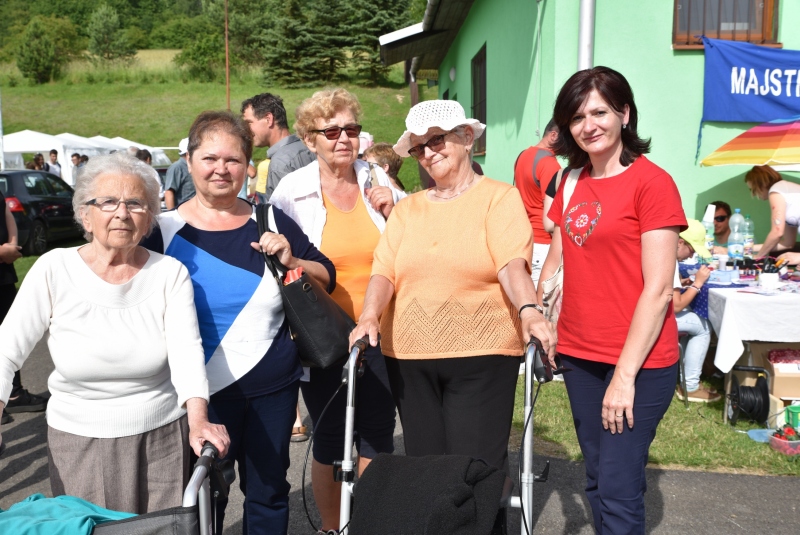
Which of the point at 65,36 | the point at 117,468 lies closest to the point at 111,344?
the point at 117,468

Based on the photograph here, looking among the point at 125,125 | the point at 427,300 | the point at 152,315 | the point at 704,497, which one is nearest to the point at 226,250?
the point at 152,315

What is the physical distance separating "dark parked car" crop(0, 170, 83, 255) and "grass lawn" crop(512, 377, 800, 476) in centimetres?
1155

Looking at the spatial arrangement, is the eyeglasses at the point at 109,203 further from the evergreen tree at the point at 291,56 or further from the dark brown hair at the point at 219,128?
the evergreen tree at the point at 291,56

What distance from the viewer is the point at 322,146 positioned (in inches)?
128

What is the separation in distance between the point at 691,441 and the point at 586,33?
3.98 meters

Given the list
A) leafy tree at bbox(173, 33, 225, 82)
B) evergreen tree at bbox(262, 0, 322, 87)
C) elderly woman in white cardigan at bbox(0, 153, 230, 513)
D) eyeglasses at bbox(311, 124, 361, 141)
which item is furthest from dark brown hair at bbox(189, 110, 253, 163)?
leafy tree at bbox(173, 33, 225, 82)

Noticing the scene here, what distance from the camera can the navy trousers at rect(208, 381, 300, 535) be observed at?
2734 mm

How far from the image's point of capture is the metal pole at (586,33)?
22.3ft

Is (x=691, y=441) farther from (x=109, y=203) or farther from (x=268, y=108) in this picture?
(x=109, y=203)

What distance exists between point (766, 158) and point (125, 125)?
1411 inches

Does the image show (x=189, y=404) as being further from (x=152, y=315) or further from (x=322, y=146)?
(x=322, y=146)

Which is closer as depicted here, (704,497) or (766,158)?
(704,497)

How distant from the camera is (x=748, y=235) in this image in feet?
22.3

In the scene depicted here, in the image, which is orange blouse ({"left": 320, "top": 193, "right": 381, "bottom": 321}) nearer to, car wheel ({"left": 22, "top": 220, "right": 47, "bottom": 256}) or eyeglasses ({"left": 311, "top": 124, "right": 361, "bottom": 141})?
eyeglasses ({"left": 311, "top": 124, "right": 361, "bottom": 141})
